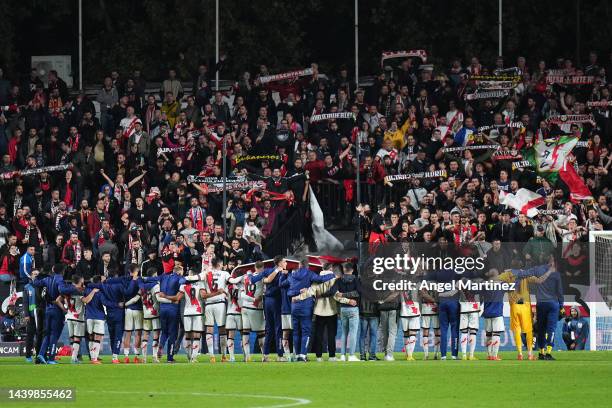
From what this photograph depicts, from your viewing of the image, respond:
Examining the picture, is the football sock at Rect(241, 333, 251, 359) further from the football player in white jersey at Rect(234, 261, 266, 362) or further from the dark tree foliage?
the dark tree foliage

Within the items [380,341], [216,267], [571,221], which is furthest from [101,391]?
[571,221]

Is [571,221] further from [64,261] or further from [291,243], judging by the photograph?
[64,261]

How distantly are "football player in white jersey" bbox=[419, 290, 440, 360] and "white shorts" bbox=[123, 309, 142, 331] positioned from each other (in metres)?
5.38

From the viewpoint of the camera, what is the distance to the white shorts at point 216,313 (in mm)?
29812

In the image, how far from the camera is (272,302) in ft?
96.9

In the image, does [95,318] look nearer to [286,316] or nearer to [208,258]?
[208,258]

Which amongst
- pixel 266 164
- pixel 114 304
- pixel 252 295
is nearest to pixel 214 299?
pixel 252 295

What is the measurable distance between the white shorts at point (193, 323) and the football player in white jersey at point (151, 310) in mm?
558

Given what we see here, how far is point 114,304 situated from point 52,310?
1165mm

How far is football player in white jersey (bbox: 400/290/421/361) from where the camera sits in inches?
1166

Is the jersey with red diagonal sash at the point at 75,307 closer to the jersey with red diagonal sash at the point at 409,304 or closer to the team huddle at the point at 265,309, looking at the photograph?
the team huddle at the point at 265,309

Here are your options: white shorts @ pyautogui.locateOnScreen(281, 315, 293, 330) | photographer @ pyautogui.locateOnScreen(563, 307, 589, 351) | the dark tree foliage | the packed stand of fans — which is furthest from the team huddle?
the dark tree foliage

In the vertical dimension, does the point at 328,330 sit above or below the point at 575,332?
above

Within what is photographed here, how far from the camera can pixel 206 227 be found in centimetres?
3400
